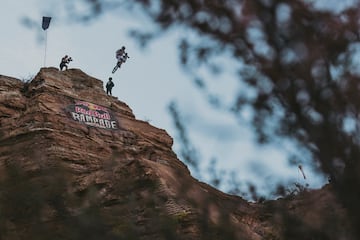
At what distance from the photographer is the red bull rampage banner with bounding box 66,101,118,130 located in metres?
26.9

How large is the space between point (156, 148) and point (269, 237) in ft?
67.0

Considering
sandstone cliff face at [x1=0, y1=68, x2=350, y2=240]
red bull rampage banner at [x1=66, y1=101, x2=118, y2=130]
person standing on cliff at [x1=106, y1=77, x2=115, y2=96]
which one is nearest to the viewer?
sandstone cliff face at [x1=0, y1=68, x2=350, y2=240]

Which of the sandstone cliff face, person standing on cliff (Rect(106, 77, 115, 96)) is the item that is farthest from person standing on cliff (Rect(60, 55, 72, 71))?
the sandstone cliff face

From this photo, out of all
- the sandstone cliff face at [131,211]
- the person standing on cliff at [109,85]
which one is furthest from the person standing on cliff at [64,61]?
the sandstone cliff face at [131,211]

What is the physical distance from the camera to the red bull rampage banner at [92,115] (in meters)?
26.9

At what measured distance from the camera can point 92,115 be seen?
27.9 metres

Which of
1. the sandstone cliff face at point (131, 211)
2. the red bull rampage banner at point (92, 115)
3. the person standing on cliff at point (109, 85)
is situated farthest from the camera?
the person standing on cliff at point (109, 85)

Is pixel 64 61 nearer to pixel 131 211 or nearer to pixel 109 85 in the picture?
pixel 109 85

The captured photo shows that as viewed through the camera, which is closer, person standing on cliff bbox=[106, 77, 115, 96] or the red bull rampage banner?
the red bull rampage banner

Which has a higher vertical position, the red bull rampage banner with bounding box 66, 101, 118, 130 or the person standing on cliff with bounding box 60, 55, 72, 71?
the person standing on cliff with bounding box 60, 55, 72, 71

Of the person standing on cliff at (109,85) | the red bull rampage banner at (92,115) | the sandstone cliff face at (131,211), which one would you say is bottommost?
the sandstone cliff face at (131,211)

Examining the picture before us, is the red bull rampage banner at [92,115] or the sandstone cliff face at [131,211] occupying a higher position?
the red bull rampage banner at [92,115]

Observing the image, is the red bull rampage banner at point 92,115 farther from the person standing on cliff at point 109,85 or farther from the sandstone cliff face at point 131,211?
the sandstone cliff face at point 131,211

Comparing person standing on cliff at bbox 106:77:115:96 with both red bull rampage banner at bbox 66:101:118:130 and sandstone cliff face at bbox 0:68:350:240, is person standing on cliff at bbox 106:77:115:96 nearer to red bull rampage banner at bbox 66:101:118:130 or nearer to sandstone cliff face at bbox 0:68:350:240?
red bull rampage banner at bbox 66:101:118:130
